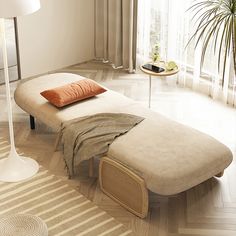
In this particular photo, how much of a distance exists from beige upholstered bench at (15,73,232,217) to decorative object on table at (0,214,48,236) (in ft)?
1.82

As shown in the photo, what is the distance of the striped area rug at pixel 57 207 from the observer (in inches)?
130

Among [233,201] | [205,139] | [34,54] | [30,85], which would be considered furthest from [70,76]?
[233,201]

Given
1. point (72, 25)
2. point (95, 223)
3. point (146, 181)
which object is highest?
point (72, 25)

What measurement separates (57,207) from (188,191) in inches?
34.5

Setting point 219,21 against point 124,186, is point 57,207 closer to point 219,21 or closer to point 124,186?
point 124,186

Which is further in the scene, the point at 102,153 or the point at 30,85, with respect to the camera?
the point at 30,85

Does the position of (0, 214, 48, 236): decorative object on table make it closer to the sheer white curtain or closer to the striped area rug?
the striped area rug

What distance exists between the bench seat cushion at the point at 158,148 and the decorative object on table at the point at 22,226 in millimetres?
636

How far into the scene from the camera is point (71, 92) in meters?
4.11

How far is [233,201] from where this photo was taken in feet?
11.8

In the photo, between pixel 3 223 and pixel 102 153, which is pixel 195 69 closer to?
pixel 102 153

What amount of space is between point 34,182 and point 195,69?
211cm

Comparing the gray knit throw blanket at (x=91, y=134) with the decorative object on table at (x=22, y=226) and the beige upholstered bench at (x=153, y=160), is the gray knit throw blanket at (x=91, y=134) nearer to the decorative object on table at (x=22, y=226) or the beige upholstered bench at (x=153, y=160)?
the beige upholstered bench at (x=153, y=160)

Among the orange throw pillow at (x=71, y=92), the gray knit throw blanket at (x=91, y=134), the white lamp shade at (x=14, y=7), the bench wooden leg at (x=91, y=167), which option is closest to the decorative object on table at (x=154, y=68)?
the orange throw pillow at (x=71, y=92)
